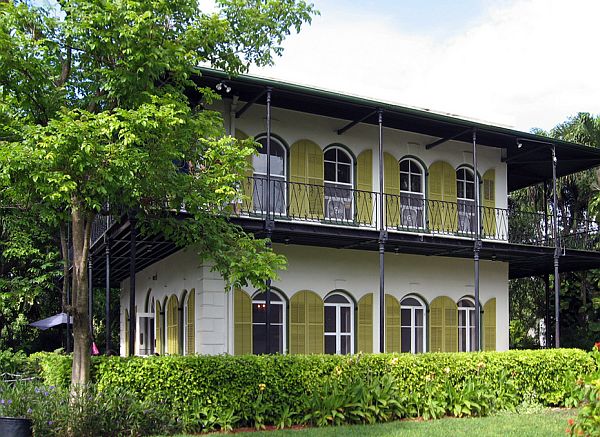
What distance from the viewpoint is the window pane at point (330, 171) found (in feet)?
54.5

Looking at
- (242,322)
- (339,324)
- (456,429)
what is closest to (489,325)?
(339,324)

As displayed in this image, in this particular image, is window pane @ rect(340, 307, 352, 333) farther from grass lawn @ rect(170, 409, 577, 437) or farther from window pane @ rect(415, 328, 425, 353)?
grass lawn @ rect(170, 409, 577, 437)

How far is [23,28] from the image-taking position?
→ 10242 mm

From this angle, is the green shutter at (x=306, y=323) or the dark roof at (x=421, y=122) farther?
the green shutter at (x=306, y=323)

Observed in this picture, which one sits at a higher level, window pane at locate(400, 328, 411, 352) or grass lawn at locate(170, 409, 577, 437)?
window pane at locate(400, 328, 411, 352)

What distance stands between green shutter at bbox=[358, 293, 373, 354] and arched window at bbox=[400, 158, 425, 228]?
2060 millimetres

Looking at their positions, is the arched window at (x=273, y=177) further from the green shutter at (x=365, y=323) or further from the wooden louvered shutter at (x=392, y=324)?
the wooden louvered shutter at (x=392, y=324)

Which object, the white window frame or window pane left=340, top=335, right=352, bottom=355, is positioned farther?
the white window frame

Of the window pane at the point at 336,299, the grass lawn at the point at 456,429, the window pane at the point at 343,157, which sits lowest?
the grass lawn at the point at 456,429

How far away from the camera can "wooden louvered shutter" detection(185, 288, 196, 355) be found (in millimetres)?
15445

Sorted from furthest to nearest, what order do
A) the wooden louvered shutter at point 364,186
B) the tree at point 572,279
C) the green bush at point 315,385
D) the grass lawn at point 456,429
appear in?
the tree at point 572,279 < the wooden louvered shutter at point 364,186 < the green bush at point 315,385 < the grass lawn at point 456,429

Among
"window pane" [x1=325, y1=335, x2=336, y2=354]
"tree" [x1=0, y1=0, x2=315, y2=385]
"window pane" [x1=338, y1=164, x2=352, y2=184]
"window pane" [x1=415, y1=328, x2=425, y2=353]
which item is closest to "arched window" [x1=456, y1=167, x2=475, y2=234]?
"window pane" [x1=415, y1=328, x2=425, y2=353]

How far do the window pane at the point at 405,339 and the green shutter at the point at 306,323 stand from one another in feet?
7.39

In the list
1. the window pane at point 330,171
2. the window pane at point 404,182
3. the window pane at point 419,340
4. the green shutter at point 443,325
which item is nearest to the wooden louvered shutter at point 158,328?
the window pane at point 330,171
